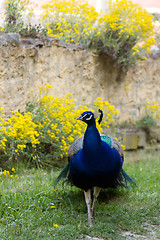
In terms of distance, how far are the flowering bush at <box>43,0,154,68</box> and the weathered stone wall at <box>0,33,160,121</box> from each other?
32 centimetres

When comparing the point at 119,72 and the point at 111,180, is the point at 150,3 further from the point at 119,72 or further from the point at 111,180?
the point at 111,180

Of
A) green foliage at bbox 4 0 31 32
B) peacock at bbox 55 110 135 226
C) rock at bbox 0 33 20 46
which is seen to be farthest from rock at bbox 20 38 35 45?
peacock at bbox 55 110 135 226

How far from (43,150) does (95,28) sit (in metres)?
2.91

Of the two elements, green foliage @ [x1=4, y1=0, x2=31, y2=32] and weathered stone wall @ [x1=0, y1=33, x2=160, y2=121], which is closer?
weathered stone wall @ [x1=0, y1=33, x2=160, y2=121]

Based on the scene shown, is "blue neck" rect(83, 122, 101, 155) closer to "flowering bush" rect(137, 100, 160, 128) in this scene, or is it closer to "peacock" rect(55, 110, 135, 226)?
"peacock" rect(55, 110, 135, 226)

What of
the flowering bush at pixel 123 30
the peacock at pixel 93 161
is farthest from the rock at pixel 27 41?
the peacock at pixel 93 161

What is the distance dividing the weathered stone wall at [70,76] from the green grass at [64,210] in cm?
156

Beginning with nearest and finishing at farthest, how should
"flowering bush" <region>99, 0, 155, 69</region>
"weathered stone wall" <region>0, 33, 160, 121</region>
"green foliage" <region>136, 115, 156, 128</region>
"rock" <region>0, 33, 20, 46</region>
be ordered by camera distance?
"rock" <region>0, 33, 20, 46</region>
"weathered stone wall" <region>0, 33, 160, 121</region>
"flowering bush" <region>99, 0, 155, 69</region>
"green foliage" <region>136, 115, 156, 128</region>

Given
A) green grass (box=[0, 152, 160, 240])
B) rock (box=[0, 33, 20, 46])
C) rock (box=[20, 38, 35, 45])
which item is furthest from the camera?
rock (box=[20, 38, 35, 45])

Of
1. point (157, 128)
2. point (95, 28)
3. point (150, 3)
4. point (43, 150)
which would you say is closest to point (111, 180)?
point (43, 150)

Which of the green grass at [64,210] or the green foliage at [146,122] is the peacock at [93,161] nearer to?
the green grass at [64,210]

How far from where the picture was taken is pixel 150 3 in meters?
10.1

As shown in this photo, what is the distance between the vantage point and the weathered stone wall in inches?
235

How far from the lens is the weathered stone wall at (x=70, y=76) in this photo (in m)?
5.96
